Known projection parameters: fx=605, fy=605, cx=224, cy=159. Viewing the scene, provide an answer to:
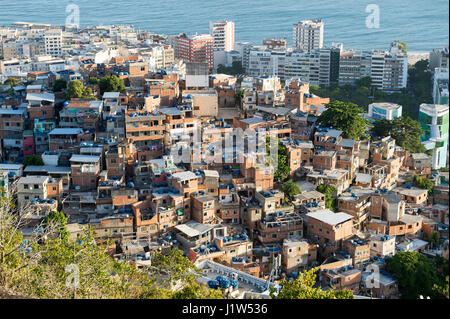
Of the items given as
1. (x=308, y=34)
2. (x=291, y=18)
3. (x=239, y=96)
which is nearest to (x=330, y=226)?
(x=239, y=96)

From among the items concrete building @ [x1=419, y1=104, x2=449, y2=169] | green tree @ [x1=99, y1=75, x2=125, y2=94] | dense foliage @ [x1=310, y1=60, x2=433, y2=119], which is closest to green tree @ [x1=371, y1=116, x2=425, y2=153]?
concrete building @ [x1=419, y1=104, x2=449, y2=169]

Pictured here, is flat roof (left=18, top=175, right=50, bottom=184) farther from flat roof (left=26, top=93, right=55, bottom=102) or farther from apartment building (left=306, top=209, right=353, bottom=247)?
apartment building (left=306, top=209, right=353, bottom=247)

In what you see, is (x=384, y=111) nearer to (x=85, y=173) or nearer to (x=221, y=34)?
(x=85, y=173)

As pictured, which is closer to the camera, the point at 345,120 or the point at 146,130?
the point at 146,130

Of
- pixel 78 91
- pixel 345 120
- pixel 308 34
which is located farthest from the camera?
pixel 308 34

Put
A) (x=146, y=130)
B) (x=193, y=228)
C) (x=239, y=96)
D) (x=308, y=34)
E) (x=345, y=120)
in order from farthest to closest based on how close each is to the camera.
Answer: (x=308, y=34)
(x=239, y=96)
(x=345, y=120)
(x=146, y=130)
(x=193, y=228)

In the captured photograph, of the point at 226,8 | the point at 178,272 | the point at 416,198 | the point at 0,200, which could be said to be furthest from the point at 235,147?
the point at 226,8
